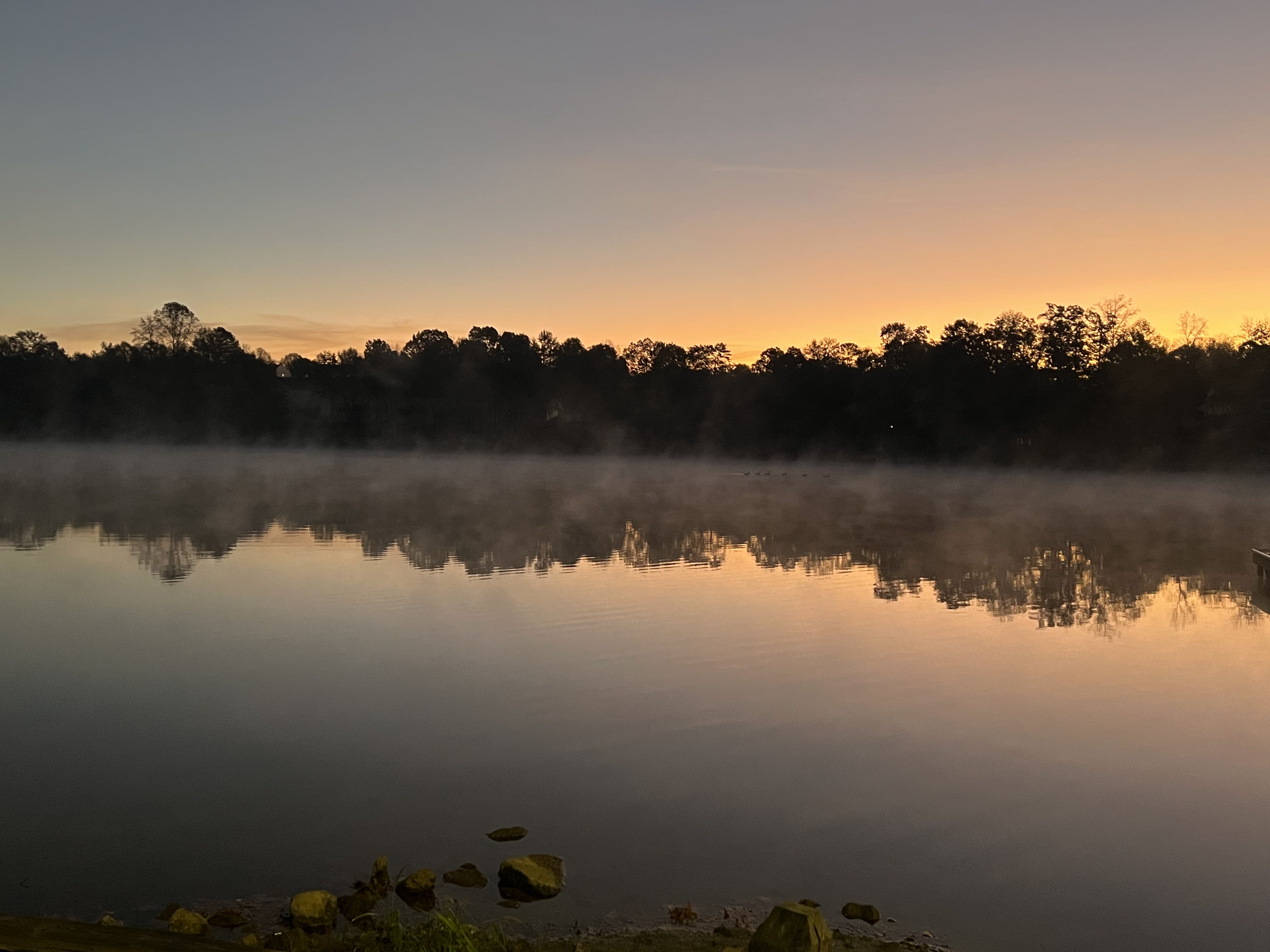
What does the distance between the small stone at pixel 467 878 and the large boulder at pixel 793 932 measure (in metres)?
1.97

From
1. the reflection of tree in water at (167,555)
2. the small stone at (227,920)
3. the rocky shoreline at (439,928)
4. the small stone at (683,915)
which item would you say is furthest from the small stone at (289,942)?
the reflection of tree in water at (167,555)

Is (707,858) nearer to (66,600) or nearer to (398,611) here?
(398,611)

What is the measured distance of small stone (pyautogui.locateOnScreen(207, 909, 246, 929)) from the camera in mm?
6000

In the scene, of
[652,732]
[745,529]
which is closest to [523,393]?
[745,529]

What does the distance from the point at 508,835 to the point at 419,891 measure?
103 cm

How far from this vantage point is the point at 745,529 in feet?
101

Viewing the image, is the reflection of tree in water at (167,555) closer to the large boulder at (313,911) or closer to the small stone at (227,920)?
the small stone at (227,920)

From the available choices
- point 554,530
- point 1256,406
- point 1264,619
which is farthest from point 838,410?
point 1264,619

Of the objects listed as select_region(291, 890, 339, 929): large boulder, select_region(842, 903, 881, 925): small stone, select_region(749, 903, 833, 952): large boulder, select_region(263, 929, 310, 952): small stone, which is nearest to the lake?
select_region(842, 903, 881, 925): small stone

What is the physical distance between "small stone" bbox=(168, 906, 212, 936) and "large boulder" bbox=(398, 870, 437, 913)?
110 cm

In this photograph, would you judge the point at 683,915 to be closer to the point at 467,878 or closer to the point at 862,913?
the point at 862,913

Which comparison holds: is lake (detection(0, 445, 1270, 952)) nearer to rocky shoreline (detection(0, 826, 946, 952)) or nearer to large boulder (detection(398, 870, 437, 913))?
rocky shoreline (detection(0, 826, 946, 952))

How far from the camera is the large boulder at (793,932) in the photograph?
5.18 m

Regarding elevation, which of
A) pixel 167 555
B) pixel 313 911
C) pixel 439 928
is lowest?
pixel 167 555
